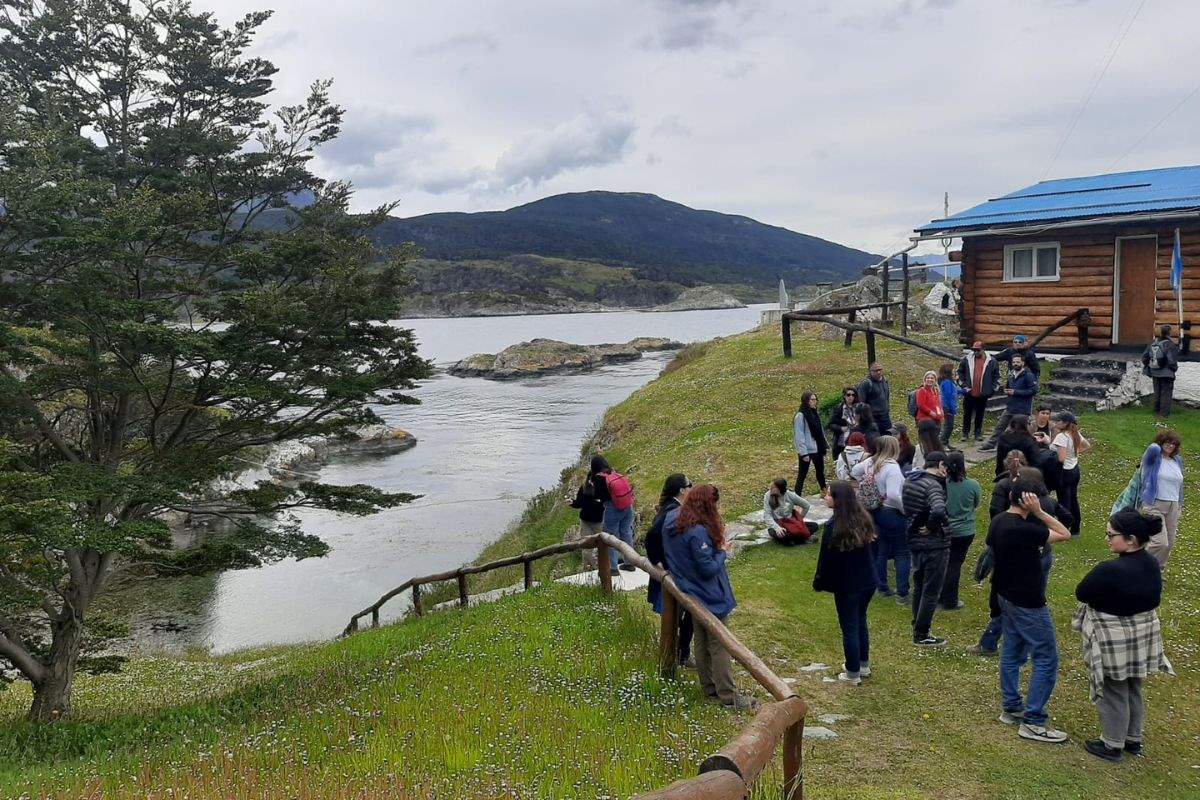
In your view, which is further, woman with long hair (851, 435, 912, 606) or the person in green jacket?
woman with long hair (851, 435, 912, 606)

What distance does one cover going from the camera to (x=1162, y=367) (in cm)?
1806

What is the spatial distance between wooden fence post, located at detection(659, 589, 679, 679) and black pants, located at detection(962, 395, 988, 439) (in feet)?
40.5

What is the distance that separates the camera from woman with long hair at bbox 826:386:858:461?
48.9 ft

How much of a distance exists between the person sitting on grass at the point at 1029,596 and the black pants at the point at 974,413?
11.1 metres

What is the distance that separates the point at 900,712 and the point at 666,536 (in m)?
2.90

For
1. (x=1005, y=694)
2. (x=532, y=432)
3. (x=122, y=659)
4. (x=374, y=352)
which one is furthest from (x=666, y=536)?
(x=532, y=432)

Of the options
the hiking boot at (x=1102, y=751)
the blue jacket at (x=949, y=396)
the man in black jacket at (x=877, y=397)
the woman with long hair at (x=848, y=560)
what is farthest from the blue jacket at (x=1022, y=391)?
the hiking boot at (x=1102, y=751)

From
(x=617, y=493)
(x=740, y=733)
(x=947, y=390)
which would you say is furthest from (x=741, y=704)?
(x=947, y=390)

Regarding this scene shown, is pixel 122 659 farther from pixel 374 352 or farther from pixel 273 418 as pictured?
pixel 374 352

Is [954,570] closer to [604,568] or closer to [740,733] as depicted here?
[604,568]

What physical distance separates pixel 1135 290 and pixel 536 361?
6130 centimetres

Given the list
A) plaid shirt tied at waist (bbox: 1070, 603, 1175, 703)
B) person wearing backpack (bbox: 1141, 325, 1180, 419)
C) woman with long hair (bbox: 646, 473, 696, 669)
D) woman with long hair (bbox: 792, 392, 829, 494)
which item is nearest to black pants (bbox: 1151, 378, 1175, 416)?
person wearing backpack (bbox: 1141, 325, 1180, 419)

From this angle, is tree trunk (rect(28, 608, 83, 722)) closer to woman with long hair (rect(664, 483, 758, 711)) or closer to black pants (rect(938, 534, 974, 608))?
woman with long hair (rect(664, 483, 758, 711))

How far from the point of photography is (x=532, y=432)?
157 feet
